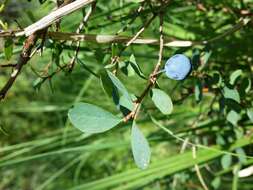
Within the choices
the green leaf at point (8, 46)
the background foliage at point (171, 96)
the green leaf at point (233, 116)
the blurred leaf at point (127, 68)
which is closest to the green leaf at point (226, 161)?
the background foliage at point (171, 96)

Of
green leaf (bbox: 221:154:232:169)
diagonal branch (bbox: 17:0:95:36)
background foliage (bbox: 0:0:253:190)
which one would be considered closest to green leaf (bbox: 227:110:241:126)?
background foliage (bbox: 0:0:253:190)

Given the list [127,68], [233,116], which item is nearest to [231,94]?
[233,116]

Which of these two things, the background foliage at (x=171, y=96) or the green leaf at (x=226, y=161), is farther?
the green leaf at (x=226, y=161)

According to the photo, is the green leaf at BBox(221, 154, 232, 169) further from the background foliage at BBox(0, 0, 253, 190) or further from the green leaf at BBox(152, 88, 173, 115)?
the green leaf at BBox(152, 88, 173, 115)

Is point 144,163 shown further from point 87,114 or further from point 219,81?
point 219,81

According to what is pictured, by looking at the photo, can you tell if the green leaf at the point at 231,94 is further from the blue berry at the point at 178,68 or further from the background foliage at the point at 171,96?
the blue berry at the point at 178,68

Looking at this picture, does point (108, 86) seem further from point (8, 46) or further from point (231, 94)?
point (231, 94)
